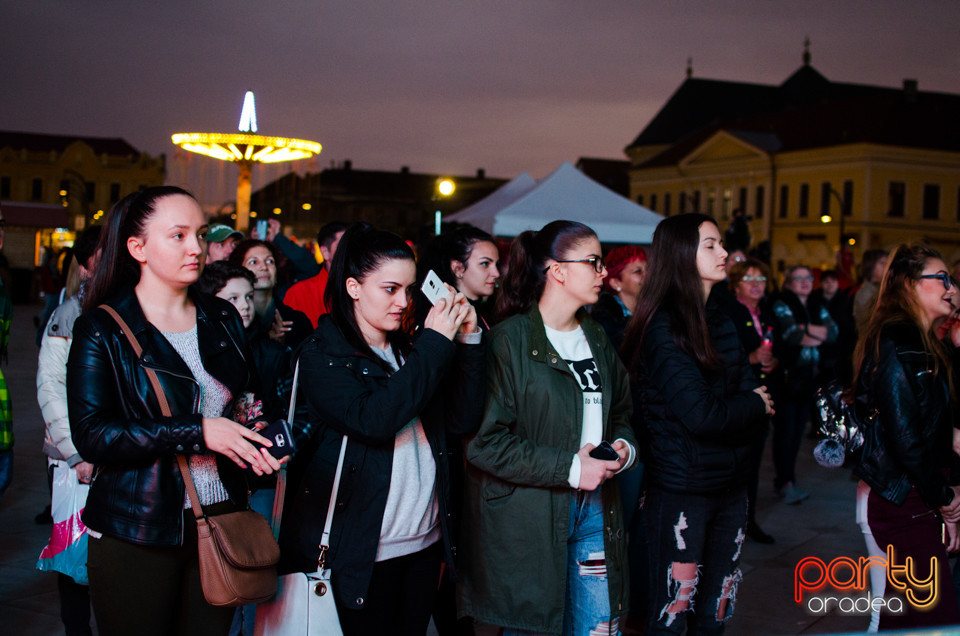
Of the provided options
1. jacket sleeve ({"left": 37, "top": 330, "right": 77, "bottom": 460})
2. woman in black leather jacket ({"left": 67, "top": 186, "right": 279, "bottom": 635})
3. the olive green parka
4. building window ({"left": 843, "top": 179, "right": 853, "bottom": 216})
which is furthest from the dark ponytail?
building window ({"left": 843, "top": 179, "right": 853, "bottom": 216})

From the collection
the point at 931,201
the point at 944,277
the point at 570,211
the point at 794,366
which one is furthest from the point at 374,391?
the point at 931,201

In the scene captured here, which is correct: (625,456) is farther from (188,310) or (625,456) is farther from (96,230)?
(96,230)

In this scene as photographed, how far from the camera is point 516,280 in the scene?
368cm

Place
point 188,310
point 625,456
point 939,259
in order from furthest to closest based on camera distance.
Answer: point 939,259 < point 625,456 < point 188,310

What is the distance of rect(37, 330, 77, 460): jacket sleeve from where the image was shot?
3.93 metres

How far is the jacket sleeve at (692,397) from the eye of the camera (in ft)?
11.5

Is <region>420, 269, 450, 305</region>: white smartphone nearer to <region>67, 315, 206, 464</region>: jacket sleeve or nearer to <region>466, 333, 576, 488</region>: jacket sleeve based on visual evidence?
<region>466, 333, 576, 488</region>: jacket sleeve

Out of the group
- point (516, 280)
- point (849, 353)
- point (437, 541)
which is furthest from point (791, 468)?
point (437, 541)

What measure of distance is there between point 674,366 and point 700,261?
508mm

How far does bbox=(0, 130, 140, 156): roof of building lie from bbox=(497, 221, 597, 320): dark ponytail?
311 feet

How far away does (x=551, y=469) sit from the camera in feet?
10.1

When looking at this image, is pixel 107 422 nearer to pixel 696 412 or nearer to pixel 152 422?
pixel 152 422

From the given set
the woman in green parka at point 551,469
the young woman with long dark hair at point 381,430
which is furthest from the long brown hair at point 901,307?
the young woman with long dark hair at point 381,430

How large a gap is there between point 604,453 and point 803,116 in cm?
6557
